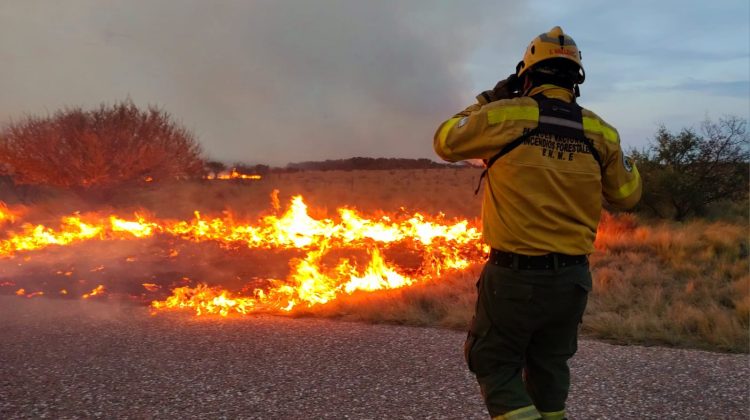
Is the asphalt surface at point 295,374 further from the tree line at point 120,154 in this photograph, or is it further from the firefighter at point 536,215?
the tree line at point 120,154

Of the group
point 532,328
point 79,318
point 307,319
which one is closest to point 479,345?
point 532,328

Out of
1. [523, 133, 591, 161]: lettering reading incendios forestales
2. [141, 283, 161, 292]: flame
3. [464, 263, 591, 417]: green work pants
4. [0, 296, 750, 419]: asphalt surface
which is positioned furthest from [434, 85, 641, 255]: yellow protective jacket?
[141, 283, 161, 292]: flame

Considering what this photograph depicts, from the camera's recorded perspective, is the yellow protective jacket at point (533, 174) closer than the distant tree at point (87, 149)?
Yes

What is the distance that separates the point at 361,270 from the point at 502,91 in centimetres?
745

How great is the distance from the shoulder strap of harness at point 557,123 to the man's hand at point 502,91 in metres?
0.20

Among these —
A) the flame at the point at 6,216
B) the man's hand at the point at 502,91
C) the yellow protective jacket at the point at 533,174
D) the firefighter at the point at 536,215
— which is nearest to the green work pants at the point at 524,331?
the firefighter at the point at 536,215

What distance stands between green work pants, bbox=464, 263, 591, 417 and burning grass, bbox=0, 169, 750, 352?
3.84 meters

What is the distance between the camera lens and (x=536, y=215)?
2381 millimetres

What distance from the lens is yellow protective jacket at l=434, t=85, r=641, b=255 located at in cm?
236

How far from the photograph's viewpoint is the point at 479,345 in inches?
97.5

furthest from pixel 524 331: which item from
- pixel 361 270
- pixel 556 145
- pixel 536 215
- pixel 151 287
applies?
pixel 151 287

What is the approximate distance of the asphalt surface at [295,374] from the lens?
3.95 m

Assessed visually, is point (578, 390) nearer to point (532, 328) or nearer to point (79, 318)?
point (532, 328)

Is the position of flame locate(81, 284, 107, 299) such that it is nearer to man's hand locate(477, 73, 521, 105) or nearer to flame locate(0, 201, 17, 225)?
man's hand locate(477, 73, 521, 105)
